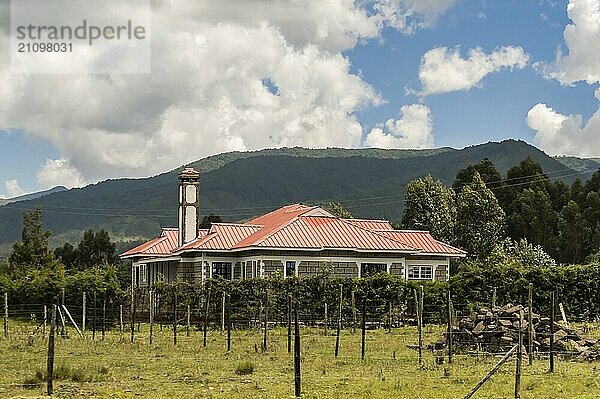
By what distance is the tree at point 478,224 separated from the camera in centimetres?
6638

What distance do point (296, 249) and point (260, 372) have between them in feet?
76.8

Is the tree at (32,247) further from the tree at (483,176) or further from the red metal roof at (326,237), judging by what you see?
the tree at (483,176)

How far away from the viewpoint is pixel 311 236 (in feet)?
147

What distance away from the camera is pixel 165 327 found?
3762cm

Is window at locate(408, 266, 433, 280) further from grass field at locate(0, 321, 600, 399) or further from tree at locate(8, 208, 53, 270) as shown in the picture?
tree at locate(8, 208, 53, 270)

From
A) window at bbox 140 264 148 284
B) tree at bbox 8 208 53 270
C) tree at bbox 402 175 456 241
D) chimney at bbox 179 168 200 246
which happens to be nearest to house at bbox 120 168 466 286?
chimney at bbox 179 168 200 246

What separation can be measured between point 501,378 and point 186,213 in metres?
32.4

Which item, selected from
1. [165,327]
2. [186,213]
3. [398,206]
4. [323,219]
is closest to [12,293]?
[165,327]

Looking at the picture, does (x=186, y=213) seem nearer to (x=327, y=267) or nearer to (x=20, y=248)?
(x=327, y=267)

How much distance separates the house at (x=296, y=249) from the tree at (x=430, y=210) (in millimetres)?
15251

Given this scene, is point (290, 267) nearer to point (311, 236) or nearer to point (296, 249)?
point (296, 249)

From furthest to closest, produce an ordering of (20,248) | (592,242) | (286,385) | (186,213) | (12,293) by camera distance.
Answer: (592,242), (20,248), (186,213), (12,293), (286,385)

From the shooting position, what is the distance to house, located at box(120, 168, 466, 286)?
144 feet

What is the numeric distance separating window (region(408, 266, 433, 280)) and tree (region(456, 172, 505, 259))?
745 inches
